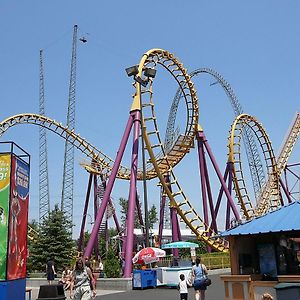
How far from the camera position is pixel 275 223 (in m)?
9.92

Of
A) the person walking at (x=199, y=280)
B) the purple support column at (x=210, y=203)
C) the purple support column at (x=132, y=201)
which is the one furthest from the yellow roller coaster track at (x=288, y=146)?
the person walking at (x=199, y=280)

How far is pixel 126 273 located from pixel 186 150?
14108mm

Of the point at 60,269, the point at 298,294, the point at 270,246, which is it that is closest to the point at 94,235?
the point at 60,269

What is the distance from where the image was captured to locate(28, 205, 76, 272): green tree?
98.4 ft

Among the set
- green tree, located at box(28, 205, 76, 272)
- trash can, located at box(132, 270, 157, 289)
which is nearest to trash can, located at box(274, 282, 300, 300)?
trash can, located at box(132, 270, 157, 289)

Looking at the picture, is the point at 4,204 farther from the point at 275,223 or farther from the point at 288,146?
the point at 288,146

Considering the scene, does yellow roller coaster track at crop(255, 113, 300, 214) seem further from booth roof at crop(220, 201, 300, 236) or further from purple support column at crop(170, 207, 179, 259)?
booth roof at crop(220, 201, 300, 236)

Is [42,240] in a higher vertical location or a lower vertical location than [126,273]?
higher

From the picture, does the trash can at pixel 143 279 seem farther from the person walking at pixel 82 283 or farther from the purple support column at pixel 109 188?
the person walking at pixel 82 283

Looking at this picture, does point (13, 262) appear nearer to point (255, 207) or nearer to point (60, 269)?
point (60, 269)

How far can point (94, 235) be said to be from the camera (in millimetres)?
24609

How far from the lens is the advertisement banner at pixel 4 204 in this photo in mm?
10438

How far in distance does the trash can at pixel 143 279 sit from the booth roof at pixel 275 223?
10.4m

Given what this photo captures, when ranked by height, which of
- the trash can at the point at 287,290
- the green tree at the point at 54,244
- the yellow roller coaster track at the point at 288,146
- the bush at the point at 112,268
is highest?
the yellow roller coaster track at the point at 288,146
